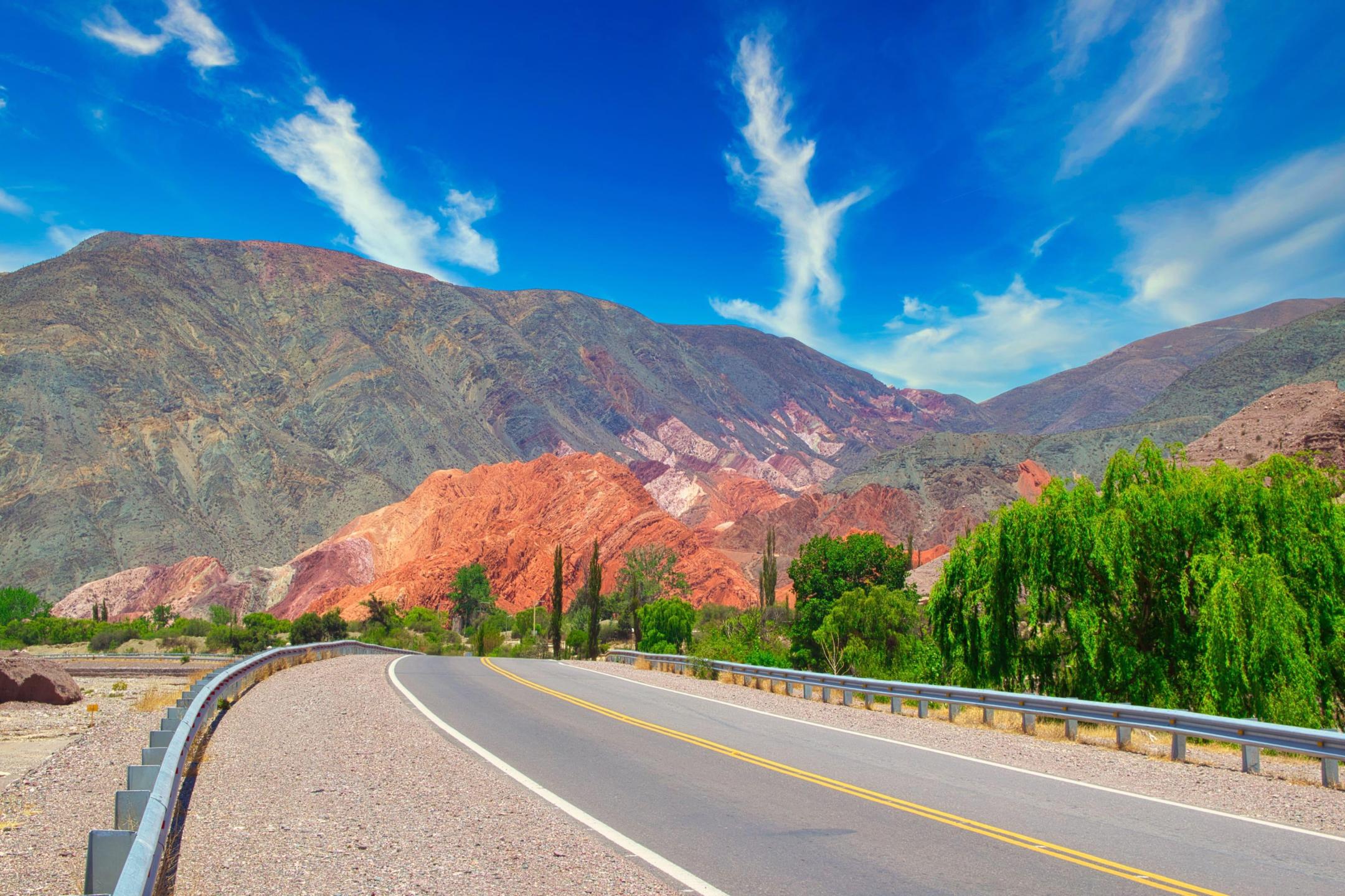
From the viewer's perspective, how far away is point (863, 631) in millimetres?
35281

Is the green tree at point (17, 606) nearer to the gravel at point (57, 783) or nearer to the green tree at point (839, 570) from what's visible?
the green tree at point (839, 570)

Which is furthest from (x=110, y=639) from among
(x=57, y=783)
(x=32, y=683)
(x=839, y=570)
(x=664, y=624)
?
(x=57, y=783)

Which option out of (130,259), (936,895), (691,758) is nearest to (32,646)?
(691,758)

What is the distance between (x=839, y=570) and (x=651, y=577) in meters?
34.7

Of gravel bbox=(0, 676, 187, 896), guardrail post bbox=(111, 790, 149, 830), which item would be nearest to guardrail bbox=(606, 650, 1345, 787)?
guardrail post bbox=(111, 790, 149, 830)

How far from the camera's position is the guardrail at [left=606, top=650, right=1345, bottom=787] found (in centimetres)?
955

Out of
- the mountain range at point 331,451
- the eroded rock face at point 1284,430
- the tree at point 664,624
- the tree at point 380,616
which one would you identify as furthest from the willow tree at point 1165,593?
the mountain range at point 331,451

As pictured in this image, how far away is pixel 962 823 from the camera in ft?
24.1

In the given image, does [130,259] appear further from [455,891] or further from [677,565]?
[455,891]

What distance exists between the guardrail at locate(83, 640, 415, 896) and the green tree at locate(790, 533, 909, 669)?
4176 centimetres

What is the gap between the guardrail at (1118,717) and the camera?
9.55 metres

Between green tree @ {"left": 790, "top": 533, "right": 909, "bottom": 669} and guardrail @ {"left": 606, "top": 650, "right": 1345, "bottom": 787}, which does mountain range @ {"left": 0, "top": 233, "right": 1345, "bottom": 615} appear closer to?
green tree @ {"left": 790, "top": 533, "right": 909, "bottom": 669}

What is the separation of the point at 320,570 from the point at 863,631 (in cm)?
7648

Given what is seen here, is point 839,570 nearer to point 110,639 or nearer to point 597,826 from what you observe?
point 597,826
